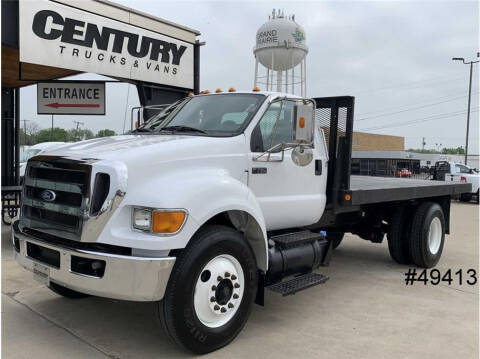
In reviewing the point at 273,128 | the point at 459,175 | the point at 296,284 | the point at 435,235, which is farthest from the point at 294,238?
the point at 459,175

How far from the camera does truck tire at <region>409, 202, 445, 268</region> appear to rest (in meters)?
7.07

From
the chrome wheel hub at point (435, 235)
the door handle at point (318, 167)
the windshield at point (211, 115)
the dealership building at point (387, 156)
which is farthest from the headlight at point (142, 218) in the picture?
the dealership building at point (387, 156)

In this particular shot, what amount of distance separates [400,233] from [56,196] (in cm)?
529

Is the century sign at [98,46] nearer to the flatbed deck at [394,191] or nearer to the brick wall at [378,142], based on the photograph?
the flatbed deck at [394,191]

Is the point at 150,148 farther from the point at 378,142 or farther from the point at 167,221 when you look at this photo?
the point at 378,142

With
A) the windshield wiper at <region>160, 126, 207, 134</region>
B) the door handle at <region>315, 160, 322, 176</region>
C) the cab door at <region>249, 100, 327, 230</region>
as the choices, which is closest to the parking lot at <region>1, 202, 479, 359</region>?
the cab door at <region>249, 100, 327, 230</region>

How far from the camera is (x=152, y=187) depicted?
11.9 ft

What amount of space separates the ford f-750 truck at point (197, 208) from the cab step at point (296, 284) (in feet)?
0.07

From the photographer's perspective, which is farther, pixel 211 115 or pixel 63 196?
pixel 211 115

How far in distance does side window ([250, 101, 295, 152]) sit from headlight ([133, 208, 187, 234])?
1305 millimetres

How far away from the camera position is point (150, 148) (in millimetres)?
3879

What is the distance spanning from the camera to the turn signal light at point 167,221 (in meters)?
3.46

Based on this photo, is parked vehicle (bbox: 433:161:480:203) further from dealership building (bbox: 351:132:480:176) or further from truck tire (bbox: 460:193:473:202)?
dealership building (bbox: 351:132:480:176)

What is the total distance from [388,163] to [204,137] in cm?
4373
